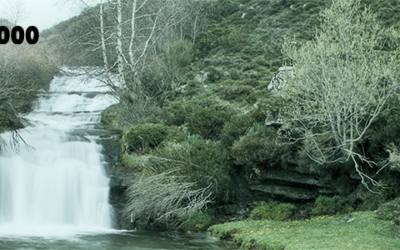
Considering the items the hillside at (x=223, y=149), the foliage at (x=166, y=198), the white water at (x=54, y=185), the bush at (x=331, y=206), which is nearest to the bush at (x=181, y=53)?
the hillside at (x=223, y=149)

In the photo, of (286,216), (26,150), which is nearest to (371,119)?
(286,216)

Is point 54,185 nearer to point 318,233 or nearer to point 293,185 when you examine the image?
point 293,185

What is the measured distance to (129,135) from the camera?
32.8 meters

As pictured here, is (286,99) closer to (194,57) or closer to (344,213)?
(344,213)

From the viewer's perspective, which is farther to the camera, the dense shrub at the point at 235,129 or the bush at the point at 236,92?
the bush at the point at 236,92

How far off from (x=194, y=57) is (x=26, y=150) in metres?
21.7

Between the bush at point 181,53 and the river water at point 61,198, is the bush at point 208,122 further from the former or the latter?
the bush at point 181,53

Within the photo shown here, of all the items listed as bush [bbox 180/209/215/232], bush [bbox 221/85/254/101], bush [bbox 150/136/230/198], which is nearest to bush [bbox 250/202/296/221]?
bush [bbox 150/136/230/198]

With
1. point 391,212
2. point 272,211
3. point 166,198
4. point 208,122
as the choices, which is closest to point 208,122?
point 208,122

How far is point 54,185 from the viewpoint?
102 ft

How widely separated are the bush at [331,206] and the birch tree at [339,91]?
1.33 metres

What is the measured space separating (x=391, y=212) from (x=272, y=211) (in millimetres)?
6907

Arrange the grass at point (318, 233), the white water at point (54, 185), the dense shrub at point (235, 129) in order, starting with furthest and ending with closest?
the dense shrub at point (235, 129) → the white water at point (54, 185) → the grass at point (318, 233)

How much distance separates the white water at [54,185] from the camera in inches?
1152
